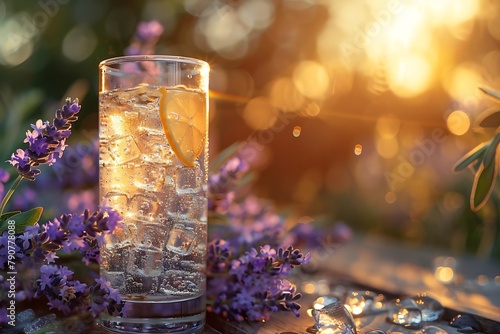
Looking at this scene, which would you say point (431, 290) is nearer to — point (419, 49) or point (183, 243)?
point (183, 243)

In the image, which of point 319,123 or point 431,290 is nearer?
point 431,290

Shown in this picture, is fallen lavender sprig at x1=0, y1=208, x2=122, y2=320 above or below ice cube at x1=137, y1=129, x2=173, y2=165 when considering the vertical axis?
below

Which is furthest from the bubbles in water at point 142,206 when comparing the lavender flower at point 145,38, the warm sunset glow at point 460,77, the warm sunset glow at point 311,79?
the warm sunset glow at point 311,79

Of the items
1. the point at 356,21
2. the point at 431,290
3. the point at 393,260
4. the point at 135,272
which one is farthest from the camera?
the point at 356,21

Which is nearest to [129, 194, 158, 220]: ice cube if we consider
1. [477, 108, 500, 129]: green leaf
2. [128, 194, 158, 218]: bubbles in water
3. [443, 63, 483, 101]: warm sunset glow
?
[128, 194, 158, 218]: bubbles in water

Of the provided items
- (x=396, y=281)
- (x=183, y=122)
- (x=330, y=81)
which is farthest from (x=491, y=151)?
(x=330, y=81)

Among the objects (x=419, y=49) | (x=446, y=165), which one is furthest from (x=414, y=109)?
(x=419, y=49)

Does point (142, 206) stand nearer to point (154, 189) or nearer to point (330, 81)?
point (154, 189)

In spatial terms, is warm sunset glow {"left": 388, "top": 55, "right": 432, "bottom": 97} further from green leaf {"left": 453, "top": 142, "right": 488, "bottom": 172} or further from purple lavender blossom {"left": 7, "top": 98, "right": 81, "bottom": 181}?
purple lavender blossom {"left": 7, "top": 98, "right": 81, "bottom": 181}
